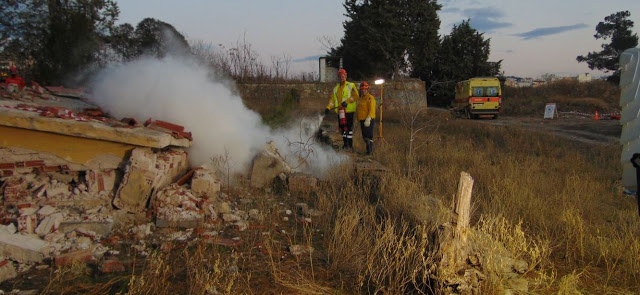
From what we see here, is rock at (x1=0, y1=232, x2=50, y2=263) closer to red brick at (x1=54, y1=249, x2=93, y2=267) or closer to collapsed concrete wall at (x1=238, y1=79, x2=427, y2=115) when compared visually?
red brick at (x1=54, y1=249, x2=93, y2=267)

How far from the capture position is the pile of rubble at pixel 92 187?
Answer: 3.97 meters

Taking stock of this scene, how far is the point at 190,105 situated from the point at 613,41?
129 feet

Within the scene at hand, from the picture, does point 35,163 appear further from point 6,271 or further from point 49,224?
point 6,271

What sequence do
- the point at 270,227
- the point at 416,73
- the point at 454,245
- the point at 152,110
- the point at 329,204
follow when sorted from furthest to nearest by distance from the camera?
1. the point at 416,73
2. the point at 152,110
3. the point at 329,204
4. the point at 270,227
5. the point at 454,245

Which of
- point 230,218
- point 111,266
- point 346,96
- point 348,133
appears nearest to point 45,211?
point 111,266

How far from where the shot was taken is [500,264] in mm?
3025

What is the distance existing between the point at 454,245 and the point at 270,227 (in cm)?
214

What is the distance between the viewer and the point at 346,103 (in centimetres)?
850

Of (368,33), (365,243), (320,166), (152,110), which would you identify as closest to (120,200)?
(152,110)

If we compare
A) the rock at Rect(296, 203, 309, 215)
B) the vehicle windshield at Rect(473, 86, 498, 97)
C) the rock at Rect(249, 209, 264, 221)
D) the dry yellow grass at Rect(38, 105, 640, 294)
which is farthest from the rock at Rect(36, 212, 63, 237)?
the vehicle windshield at Rect(473, 86, 498, 97)

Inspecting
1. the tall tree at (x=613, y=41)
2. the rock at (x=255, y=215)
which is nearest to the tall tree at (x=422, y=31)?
Answer: the tall tree at (x=613, y=41)

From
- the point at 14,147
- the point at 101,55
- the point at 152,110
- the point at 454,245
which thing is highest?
the point at 101,55

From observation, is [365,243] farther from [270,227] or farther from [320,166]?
[320,166]

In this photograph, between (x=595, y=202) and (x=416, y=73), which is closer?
(x=595, y=202)
